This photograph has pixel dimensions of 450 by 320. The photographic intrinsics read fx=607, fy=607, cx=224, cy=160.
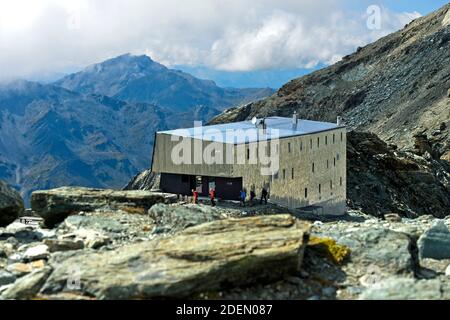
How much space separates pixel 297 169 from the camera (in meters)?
50.4

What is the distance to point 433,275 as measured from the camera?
16.5 meters

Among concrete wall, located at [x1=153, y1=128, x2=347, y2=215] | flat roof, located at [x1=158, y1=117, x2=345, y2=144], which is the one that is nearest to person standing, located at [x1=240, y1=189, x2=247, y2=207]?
concrete wall, located at [x1=153, y1=128, x2=347, y2=215]

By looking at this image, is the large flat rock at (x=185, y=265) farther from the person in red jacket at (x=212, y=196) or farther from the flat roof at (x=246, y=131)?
the flat roof at (x=246, y=131)

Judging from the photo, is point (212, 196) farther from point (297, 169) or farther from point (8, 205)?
point (8, 205)

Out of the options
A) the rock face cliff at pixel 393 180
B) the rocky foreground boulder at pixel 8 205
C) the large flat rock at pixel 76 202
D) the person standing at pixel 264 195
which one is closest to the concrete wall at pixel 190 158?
the person standing at pixel 264 195

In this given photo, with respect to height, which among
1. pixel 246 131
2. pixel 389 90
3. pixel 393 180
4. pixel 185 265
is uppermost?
pixel 389 90

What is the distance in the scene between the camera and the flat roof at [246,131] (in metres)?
44.3

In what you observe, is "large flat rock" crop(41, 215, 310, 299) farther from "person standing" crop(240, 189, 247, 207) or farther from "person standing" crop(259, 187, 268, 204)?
"person standing" crop(259, 187, 268, 204)

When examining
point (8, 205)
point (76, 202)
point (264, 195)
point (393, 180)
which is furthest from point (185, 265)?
point (393, 180)

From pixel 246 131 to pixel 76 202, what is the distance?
81.3 feet

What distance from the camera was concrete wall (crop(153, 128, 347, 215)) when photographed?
44.4m

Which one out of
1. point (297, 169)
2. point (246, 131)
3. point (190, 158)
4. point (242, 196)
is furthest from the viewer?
point (297, 169)

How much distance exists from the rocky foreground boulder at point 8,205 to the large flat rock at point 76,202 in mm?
896

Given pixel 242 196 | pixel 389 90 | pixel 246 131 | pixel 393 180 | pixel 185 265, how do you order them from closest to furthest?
pixel 185 265 → pixel 242 196 → pixel 246 131 → pixel 393 180 → pixel 389 90
